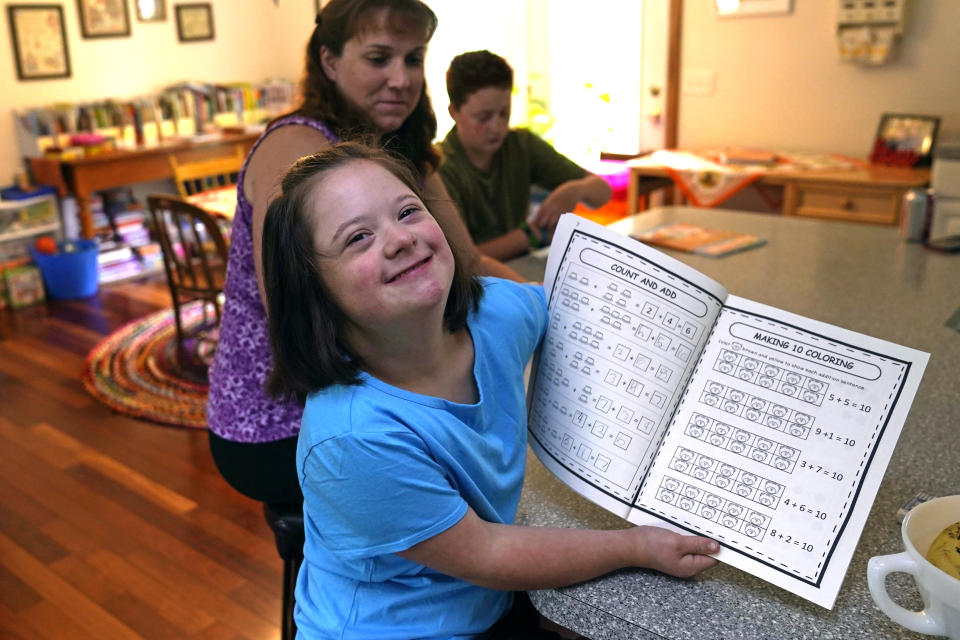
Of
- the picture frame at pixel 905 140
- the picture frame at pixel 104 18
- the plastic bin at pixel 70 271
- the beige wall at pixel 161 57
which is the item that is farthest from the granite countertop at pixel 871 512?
the picture frame at pixel 104 18

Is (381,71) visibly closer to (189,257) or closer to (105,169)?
(189,257)

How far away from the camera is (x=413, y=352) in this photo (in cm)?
86

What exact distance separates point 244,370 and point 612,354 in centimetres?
67

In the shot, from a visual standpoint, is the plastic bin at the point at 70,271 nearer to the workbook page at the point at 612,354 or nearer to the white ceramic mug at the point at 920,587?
the workbook page at the point at 612,354

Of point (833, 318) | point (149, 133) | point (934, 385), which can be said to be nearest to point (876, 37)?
point (833, 318)

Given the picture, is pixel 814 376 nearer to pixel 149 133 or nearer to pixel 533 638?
pixel 533 638

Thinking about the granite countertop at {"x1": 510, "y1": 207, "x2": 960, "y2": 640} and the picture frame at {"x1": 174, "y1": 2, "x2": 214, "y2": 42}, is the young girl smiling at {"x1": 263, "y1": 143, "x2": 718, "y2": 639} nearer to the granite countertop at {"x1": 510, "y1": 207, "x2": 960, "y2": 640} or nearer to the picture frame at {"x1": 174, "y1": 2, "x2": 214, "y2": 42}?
the granite countertop at {"x1": 510, "y1": 207, "x2": 960, "y2": 640}

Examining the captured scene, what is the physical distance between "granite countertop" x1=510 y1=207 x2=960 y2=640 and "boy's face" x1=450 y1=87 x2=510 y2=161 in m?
0.41

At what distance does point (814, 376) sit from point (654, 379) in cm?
15

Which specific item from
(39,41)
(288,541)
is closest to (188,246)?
(39,41)

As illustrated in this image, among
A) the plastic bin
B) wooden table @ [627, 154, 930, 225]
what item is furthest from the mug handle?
the plastic bin

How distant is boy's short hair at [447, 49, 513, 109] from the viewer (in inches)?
67.4

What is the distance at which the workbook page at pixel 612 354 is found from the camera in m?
0.84

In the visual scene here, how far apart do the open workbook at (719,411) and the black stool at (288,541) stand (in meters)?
0.47
